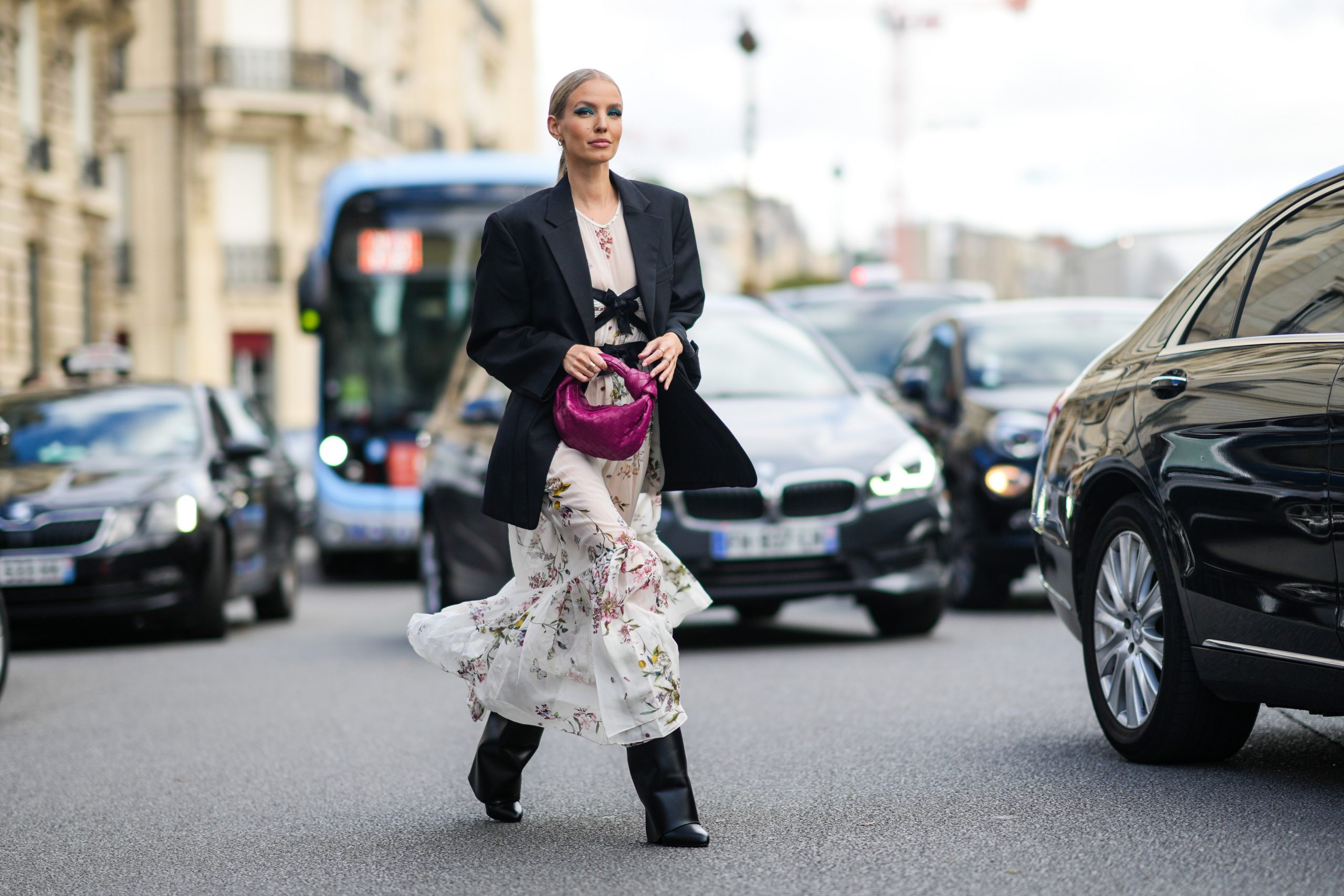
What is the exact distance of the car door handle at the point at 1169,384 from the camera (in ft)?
18.4

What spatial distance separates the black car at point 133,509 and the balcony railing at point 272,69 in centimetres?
3033

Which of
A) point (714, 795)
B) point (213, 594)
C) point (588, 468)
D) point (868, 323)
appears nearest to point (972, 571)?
point (213, 594)

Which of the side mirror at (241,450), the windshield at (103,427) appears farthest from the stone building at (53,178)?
the side mirror at (241,450)

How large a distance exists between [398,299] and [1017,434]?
7012 mm

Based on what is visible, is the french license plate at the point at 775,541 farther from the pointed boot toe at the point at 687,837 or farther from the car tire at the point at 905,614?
the pointed boot toe at the point at 687,837

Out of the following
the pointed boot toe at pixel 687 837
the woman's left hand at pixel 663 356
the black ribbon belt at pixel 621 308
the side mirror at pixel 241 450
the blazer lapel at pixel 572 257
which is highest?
the blazer lapel at pixel 572 257

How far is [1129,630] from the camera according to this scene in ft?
19.1

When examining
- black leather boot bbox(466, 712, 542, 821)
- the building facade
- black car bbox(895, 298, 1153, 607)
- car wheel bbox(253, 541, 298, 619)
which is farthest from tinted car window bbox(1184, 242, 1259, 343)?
the building facade

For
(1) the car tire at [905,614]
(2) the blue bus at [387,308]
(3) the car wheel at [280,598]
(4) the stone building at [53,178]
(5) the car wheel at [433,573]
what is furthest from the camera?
(4) the stone building at [53,178]

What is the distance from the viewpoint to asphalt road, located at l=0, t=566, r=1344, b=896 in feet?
15.0

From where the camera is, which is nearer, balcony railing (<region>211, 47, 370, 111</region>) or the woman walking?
the woman walking

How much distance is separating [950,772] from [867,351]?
37.5 ft

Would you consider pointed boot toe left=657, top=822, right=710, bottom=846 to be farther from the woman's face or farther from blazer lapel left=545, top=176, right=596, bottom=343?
the woman's face

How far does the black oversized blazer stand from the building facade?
36670mm
